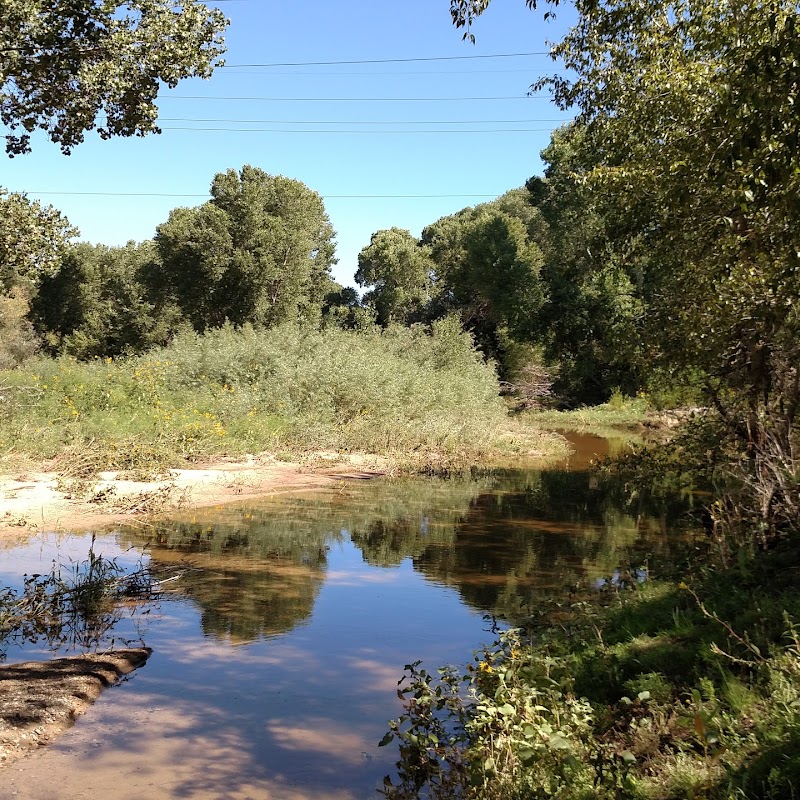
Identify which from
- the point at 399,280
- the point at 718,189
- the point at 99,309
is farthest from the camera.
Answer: the point at 399,280

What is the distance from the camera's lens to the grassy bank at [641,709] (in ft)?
13.8

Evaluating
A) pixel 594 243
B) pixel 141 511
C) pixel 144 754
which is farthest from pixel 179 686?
pixel 594 243

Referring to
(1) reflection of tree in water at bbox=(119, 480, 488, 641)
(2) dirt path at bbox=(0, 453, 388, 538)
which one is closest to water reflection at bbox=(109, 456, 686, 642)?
(1) reflection of tree in water at bbox=(119, 480, 488, 641)

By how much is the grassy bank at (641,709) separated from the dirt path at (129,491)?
8489mm

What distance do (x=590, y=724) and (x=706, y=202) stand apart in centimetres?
606

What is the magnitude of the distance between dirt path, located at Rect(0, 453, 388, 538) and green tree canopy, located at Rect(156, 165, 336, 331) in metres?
21.9

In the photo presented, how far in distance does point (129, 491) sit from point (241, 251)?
90.2 ft

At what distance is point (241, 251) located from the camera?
133 feet

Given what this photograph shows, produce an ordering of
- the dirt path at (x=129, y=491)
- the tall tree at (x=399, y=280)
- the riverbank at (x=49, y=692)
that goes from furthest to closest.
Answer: the tall tree at (x=399, y=280) → the dirt path at (x=129, y=491) → the riverbank at (x=49, y=692)

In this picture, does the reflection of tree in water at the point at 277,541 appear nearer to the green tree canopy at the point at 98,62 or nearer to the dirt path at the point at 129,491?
the dirt path at the point at 129,491

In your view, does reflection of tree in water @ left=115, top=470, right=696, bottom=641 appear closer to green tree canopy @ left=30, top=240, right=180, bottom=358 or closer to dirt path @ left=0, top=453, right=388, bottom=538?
dirt path @ left=0, top=453, right=388, bottom=538

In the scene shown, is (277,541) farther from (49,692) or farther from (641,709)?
(641,709)

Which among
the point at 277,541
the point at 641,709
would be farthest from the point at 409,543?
the point at 641,709

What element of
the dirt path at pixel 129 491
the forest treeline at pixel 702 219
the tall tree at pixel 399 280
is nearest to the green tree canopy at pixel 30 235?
the forest treeline at pixel 702 219
